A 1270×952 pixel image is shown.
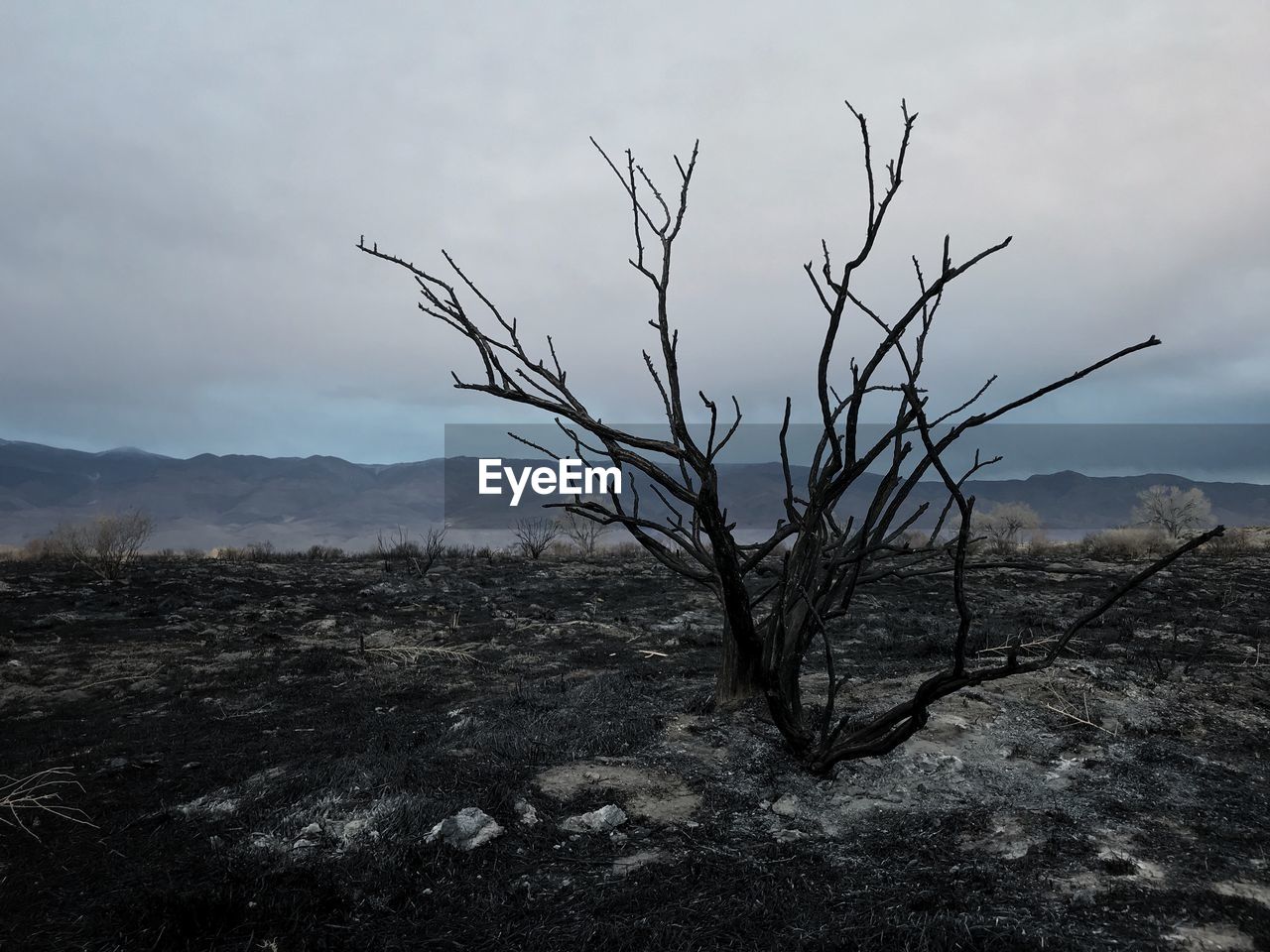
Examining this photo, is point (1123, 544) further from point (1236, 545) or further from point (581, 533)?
point (581, 533)

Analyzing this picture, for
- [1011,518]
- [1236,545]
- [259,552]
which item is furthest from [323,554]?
[1011,518]

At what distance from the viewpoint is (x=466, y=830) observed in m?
3.34

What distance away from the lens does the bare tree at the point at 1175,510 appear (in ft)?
114

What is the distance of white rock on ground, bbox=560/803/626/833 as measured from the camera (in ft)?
11.1

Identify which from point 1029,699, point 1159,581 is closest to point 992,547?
point 1159,581

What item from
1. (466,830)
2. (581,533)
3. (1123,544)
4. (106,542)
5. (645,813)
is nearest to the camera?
(466,830)

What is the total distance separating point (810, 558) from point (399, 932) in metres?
2.72

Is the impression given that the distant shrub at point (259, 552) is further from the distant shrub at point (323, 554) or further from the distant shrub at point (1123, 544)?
the distant shrub at point (1123, 544)

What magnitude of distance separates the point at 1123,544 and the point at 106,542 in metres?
27.6

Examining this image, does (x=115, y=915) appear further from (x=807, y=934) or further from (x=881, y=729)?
(x=881, y=729)

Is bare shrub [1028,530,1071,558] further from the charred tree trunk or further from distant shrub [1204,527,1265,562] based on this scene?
the charred tree trunk

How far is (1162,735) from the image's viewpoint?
441 centimetres

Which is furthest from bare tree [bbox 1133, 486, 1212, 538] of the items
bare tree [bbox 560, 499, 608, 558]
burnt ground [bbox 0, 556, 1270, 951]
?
burnt ground [bbox 0, 556, 1270, 951]

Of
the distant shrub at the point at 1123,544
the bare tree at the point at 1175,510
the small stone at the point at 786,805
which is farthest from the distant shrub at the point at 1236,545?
the small stone at the point at 786,805
